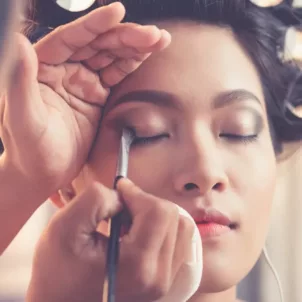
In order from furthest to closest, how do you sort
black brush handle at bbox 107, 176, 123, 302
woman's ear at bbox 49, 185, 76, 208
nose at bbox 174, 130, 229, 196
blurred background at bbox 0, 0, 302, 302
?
blurred background at bbox 0, 0, 302, 302
woman's ear at bbox 49, 185, 76, 208
nose at bbox 174, 130, 229, 196
black brush handle at bbox 107, 176, 123, 302

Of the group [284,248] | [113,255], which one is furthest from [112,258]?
[284,248]

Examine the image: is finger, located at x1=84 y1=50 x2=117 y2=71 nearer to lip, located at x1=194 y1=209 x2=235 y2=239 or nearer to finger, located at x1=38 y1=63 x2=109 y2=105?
finger, located at x1=38 y1=63 x2=109 y2=105

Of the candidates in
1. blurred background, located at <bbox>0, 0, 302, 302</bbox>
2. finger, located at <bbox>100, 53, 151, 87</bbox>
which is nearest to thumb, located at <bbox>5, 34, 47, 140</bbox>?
finger, located at <bbox>100, 53, 151, 87</bbox>

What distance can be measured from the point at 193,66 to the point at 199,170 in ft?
0.38

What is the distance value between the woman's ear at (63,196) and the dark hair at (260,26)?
191 mm

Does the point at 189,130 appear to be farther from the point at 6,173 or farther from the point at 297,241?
the point at 297,241

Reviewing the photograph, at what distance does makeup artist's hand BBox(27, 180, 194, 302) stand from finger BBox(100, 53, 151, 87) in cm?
16

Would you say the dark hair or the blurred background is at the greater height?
the dark hair

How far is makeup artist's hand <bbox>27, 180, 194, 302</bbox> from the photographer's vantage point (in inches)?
17.0

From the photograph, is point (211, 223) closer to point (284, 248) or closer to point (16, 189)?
point (16, 189)

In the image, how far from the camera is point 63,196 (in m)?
0.67

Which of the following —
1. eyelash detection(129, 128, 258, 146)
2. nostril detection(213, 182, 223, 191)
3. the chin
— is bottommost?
the chin

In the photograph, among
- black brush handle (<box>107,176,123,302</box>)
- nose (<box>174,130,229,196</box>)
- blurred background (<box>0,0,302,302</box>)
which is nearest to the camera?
black brush handle (<box>107,176,123,302</box>)

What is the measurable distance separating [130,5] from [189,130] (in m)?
0.16
